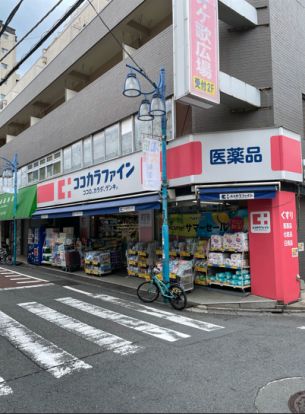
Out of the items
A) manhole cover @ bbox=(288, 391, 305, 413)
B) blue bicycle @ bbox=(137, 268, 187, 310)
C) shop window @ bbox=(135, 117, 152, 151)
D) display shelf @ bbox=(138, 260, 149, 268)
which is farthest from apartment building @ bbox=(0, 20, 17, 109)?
manhole cover @ bbox=(288, 391, 305, 413)

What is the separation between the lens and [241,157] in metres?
10.0

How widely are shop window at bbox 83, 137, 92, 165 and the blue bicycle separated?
7.83 meters

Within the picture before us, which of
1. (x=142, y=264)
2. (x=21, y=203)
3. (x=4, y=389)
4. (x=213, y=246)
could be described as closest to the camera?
(x=4, y=389)

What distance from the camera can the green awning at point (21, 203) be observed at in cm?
2014

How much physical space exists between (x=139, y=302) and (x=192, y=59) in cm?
673

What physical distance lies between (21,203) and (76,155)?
20.8 ft

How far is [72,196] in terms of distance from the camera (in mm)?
16750

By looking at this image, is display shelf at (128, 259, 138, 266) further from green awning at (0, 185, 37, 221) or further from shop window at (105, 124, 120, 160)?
green awning at (0, 185, 37, 221)

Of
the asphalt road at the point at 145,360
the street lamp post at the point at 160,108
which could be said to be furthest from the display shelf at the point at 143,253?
the asphalt road at the point at 145,360

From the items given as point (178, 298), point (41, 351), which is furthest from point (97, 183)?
point (41, 351)

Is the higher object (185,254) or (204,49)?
(204,49)

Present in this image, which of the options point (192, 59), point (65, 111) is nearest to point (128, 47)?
point (65, 111)

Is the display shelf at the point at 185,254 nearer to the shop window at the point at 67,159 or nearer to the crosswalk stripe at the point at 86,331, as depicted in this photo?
the crosswalk stripe at the point at 86,331

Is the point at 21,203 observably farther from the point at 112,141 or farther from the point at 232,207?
the point at 232,207
